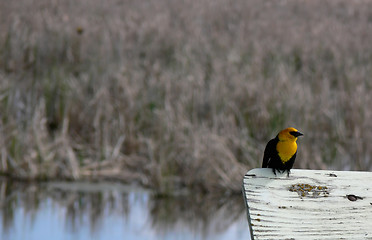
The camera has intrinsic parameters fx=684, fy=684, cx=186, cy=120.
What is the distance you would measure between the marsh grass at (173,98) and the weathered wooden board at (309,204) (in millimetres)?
3638

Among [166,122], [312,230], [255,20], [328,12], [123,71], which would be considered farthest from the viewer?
[328,12]

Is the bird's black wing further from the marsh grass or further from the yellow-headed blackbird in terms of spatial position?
the marsh grass

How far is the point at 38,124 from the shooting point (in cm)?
614

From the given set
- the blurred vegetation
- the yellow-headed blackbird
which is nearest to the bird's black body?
the yellow-headed blackbird

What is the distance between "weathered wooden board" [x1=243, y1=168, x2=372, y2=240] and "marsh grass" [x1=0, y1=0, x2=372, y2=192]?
3.64 m

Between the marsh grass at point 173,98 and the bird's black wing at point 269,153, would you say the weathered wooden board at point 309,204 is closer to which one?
the bird's black wing at point 269,153

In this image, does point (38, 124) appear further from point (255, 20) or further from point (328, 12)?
point (328, 12)

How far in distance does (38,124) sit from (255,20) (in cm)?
528

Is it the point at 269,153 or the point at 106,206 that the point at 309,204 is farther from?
the point at 106,206

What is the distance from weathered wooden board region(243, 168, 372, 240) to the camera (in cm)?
166

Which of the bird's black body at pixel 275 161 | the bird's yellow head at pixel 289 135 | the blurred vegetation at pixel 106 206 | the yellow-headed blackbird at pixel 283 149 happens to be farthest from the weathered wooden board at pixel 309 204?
the blurred vegetation at pixel 106 206

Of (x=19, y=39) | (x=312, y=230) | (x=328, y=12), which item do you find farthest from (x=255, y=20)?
(x=312, y=230)

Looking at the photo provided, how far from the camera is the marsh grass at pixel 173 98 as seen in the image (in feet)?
18.9

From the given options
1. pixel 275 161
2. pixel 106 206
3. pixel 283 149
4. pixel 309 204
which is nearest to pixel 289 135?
pixel 283 149
